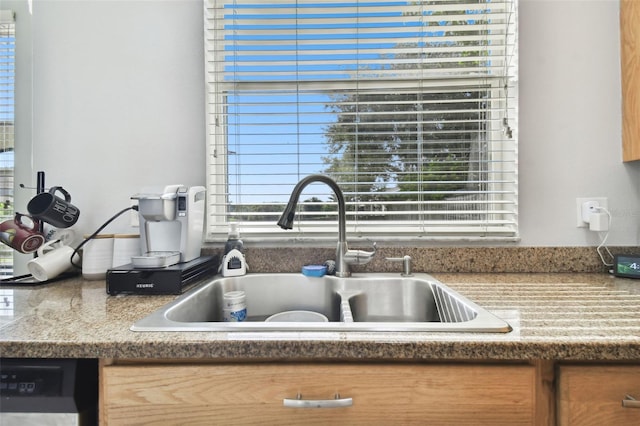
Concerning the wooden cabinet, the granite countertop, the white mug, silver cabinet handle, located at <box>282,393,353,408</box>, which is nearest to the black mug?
the white mug

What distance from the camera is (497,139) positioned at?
53.7 inches

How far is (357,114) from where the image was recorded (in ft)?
4.52

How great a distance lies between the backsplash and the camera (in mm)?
1274

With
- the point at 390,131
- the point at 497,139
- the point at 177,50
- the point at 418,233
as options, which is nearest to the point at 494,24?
the point at 497,139

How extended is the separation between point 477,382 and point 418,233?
76 cm

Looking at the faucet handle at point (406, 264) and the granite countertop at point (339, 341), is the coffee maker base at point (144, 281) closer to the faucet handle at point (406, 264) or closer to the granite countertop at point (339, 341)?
the granite countertop at point (339, 341)

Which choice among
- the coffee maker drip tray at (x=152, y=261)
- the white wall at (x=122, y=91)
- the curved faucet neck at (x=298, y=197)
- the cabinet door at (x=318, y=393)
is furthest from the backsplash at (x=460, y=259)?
the cabinet door at (x=318, y=393)

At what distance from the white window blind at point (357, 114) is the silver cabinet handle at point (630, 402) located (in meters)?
0.76

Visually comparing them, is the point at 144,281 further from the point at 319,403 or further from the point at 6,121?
the point at 6,121

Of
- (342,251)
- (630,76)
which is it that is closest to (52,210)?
(342,251)

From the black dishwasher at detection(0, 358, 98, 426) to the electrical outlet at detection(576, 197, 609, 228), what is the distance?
1666 mm

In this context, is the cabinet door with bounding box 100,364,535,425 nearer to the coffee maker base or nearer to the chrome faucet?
the coffee maker base

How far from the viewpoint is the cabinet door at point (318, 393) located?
637mm

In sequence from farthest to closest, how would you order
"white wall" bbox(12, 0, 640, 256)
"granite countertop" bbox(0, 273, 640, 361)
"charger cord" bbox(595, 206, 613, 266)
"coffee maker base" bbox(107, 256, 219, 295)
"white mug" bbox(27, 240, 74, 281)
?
"white wall" bbox(12, 0, 640, 256) → "charger cord" bbox(595, 206, 613, 266) → "white mug" bbox(27, 240, 74, 281) → "coffee maker base" bbox(107, 256, 219, 295) → "granite countertop" bbox(0, 273, 640, 361)
